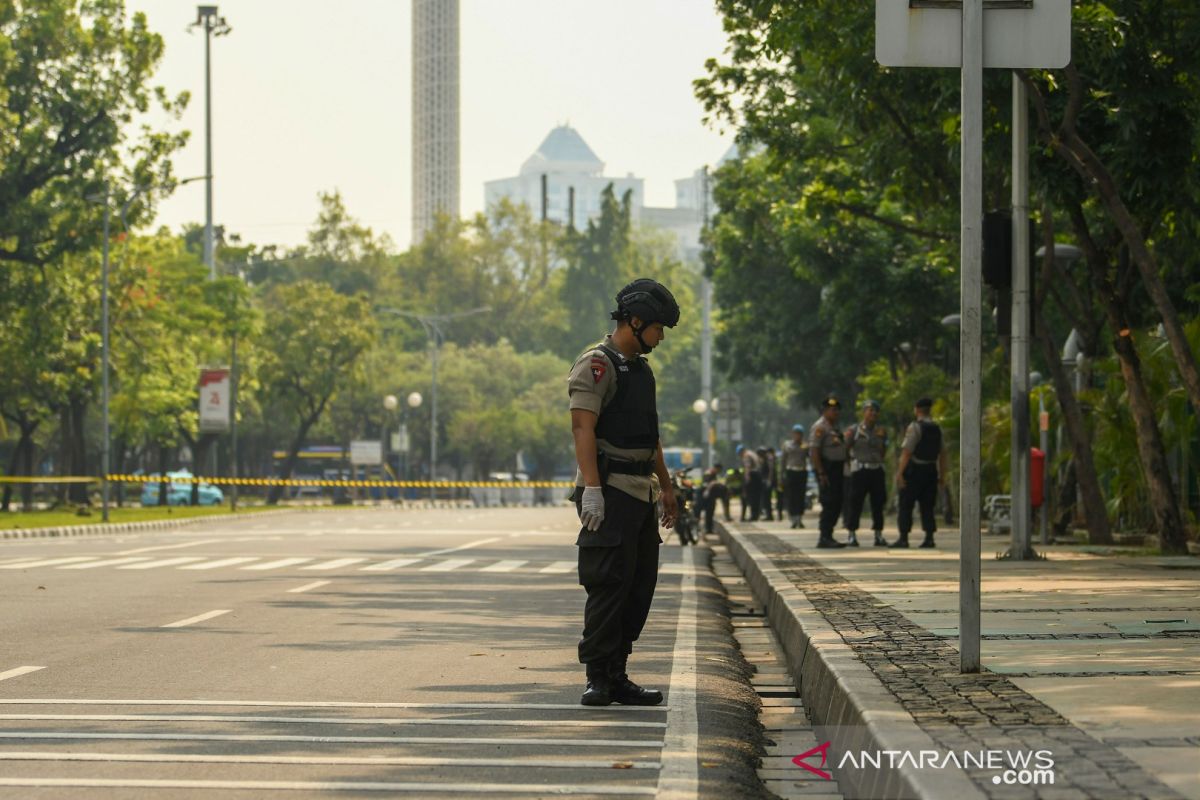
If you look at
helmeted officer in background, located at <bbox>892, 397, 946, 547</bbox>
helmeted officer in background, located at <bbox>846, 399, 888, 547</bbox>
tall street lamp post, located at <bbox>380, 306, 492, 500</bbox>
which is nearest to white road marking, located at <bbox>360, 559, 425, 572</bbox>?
helmeted officer in background, located at <bbox>846, 399, 888, 547</bbox>

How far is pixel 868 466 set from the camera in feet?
82.7

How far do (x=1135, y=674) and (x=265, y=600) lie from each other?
9.71m

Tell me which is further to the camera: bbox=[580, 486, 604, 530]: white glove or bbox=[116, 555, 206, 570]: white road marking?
bbox=[116, 555, 206, 570]: white road marking

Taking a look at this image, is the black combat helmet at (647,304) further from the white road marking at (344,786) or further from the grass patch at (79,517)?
the grass patch at (79,517)

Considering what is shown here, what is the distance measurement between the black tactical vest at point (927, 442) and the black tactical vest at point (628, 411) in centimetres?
1515

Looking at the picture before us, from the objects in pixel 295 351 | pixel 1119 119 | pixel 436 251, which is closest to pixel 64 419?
pixel 295 351

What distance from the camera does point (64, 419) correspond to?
6116 cm

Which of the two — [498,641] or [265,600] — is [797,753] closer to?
[498,641]

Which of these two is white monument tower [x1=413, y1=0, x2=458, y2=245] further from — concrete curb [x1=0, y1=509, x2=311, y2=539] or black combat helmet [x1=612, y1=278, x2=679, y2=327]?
black combat helmet [x1=612, y1=278, x2=679, y2=327]

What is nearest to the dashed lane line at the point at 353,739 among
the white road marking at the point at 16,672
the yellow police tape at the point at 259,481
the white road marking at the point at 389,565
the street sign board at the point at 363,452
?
the white road marking at the point at 16,672

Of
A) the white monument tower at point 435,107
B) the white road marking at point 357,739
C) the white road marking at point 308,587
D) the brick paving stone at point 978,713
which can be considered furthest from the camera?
the white monument tower at point 435,107

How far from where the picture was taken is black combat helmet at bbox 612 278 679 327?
32.7 ft

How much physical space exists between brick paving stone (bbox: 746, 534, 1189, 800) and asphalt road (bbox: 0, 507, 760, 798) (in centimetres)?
73

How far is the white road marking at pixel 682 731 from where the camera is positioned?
757 cm
